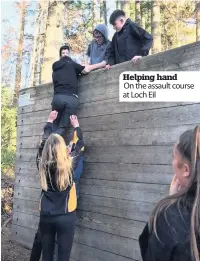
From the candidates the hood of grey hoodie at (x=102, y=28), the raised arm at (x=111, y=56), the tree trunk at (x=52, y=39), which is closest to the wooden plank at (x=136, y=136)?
the raised arm at (x=111, y=56)

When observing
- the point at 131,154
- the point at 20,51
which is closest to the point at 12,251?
the point at 131,154

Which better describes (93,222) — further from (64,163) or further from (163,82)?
(163,82)

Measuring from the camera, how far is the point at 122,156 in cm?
436

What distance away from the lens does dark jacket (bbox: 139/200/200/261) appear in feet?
5.42

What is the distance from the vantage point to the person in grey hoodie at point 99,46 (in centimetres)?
518

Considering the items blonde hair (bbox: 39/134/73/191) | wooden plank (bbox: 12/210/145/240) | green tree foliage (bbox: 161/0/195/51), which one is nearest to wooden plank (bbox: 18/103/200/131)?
blonde hair (bbox: 39/134/73/191)

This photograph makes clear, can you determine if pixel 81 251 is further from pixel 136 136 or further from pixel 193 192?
pixel 193 192

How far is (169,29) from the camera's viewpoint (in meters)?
19.8

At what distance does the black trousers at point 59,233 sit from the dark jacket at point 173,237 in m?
2.55

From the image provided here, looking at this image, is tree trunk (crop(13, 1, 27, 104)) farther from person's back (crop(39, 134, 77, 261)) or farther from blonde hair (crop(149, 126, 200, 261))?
blonde hair (crop(149, 126, 200, 261))

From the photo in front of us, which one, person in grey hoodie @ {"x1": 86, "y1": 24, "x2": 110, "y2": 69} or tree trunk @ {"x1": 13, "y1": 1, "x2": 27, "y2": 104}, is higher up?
tree trunk @ {"x1": 13, "y1": 1, "x2": 27, "y2": 104}

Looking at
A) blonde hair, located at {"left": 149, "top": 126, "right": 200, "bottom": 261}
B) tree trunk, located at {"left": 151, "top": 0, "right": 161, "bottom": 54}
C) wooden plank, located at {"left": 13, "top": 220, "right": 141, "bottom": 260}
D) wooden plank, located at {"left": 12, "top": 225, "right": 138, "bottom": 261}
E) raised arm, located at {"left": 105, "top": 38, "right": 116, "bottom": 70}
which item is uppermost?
tree trunk, located at {"left": 151, "top": 0, "right": 161, "bottom": 54}

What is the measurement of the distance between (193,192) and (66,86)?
3.51m

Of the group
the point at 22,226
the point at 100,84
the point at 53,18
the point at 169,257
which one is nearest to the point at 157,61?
the point at 100,84
